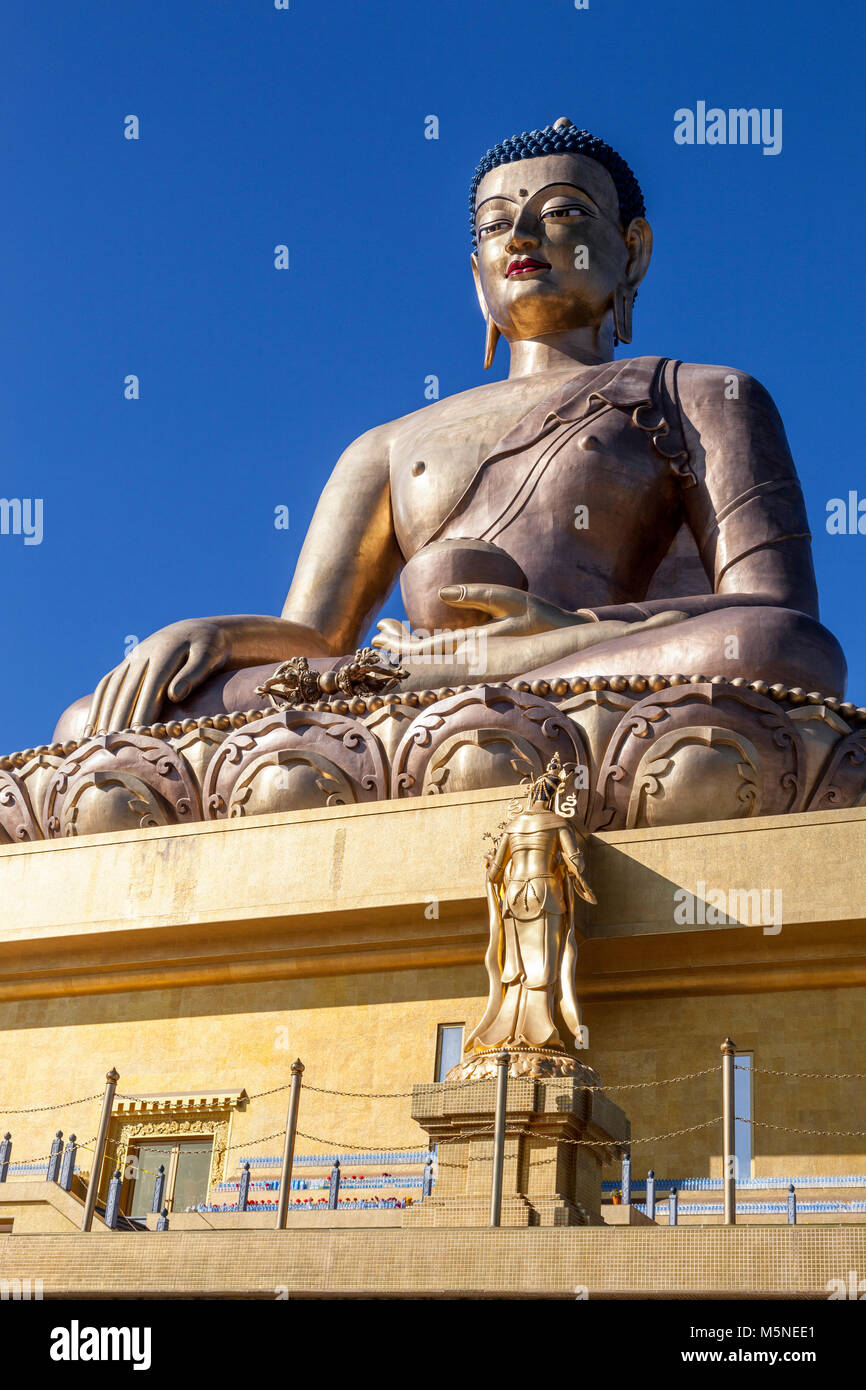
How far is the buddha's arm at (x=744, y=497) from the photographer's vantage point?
9.30 m

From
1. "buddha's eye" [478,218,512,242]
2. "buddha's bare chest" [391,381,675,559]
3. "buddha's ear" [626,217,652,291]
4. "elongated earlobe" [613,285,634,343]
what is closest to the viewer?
"buddha's bare chest" [391,381,675,559]

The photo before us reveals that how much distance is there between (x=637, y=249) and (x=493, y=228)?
1053mm

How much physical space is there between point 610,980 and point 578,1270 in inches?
107

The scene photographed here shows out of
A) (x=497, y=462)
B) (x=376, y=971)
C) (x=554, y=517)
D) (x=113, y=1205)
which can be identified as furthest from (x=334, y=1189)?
(x=497, y=462)

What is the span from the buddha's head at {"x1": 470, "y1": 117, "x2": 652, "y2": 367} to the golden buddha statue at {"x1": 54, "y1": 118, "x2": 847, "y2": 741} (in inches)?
0.6

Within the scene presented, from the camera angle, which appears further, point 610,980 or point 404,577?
point 404,577

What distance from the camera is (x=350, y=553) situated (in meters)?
10.8

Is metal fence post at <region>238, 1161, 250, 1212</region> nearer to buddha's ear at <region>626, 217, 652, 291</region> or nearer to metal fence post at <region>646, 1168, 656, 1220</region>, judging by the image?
metal fence post at <region>646, 1168, 656, 1220</region>

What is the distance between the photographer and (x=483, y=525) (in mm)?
10062

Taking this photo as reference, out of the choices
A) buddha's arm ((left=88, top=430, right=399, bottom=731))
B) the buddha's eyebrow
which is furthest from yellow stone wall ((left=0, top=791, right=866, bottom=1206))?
the buddha's eyebrow

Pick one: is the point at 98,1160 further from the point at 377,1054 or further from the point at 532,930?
the point at 377,1054

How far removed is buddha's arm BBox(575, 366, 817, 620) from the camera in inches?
366
